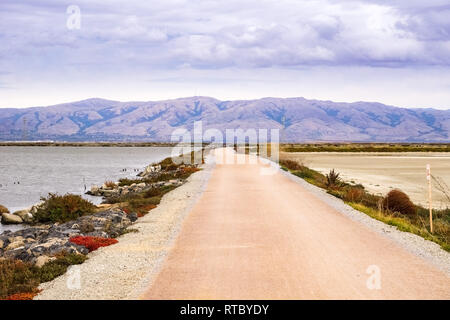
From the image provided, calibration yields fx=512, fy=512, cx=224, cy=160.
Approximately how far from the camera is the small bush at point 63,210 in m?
19.3

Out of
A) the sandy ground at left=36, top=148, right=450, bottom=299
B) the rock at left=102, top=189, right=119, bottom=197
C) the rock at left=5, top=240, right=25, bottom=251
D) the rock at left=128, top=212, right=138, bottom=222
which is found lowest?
the rock at left=102, top=189, right=119, bottom=197

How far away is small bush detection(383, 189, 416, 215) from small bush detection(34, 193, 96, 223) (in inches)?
444

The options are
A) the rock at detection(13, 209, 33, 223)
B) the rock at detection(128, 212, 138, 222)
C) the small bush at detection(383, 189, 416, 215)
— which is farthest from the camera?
the rock at detection(13, 209, 33, 223)

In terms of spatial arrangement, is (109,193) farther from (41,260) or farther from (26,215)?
(41,260)

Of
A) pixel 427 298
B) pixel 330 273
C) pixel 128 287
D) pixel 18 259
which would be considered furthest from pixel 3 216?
pixel 427 298

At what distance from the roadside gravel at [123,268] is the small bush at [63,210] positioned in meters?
5.37

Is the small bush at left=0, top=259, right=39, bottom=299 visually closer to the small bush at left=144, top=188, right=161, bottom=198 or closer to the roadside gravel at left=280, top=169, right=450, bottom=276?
the roadside gravel at left=280, top=169, right=450, bottom=276

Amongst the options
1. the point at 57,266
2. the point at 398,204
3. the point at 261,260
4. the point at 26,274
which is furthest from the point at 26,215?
the point at 398,204

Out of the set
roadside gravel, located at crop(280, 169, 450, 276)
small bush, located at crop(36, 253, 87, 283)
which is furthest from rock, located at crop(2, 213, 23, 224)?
roadside gravel, located at crop(280, 169, 450, 276)

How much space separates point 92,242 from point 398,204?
1200 cm

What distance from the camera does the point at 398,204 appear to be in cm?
1917

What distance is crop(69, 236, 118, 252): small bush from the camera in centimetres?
1173
